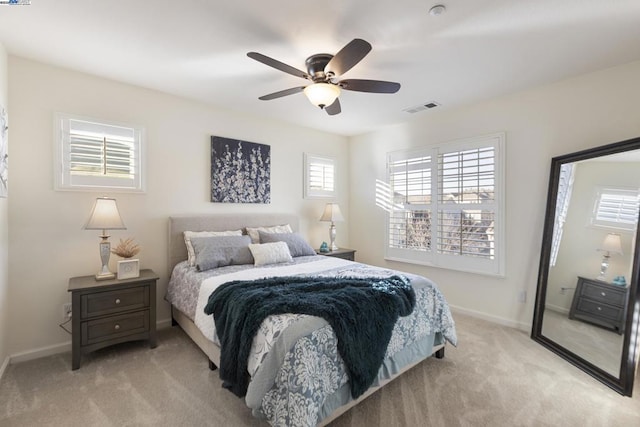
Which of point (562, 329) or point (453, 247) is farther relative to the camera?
point (453, 247)

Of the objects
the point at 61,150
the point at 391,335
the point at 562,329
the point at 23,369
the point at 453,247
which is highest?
the point at 61,150

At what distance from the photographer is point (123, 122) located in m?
3.10

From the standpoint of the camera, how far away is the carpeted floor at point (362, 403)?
6.24 ft

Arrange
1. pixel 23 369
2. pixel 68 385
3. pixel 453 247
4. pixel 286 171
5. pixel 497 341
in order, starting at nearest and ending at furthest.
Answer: pixel 68 385, pixel 23 369, pixel 497 341, pixel 453 247, pixel 286 171

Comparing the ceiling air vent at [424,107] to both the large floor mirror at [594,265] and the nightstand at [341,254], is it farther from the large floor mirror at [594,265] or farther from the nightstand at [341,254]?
the nightstand at [341,254]

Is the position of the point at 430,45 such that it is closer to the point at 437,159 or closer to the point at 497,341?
the point at 437,159

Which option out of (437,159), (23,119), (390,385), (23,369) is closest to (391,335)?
(390,385)

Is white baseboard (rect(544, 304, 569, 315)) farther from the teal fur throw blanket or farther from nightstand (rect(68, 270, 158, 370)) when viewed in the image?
nightstand (rect(68, 270, 158, 370))

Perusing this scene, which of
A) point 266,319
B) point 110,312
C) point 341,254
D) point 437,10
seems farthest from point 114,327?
point 437,10

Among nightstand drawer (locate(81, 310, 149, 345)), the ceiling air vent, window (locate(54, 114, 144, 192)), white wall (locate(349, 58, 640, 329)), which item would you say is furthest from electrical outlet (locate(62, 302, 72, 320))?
the ceiling air vent

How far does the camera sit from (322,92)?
2.38 m

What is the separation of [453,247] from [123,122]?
410 centimetres

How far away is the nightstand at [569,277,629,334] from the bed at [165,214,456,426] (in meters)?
1.20

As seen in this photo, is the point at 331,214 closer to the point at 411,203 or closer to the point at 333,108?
the point at 411,203
